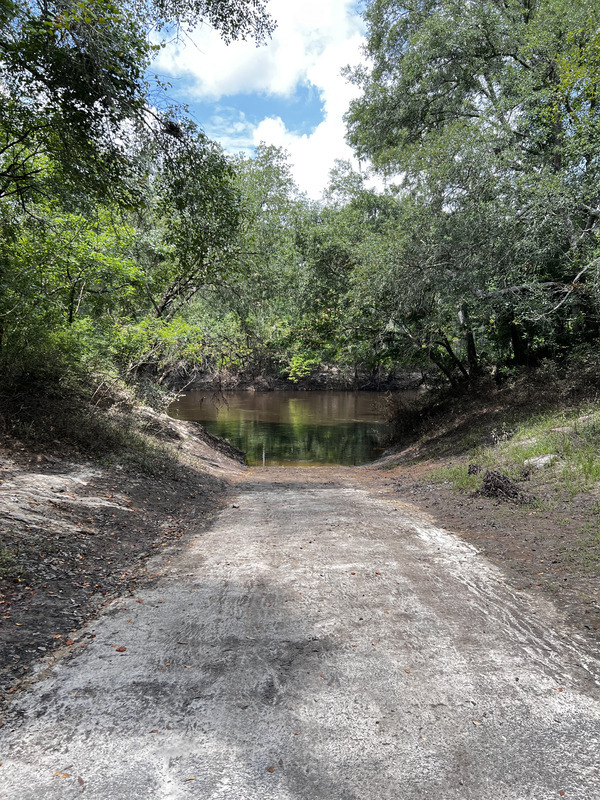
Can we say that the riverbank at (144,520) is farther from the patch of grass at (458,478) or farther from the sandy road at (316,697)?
the sandy road at (316,697)

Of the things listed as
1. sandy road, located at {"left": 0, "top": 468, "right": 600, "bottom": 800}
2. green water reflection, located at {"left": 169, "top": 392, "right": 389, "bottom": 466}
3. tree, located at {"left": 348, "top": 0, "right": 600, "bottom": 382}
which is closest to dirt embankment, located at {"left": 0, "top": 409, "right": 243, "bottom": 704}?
sandy road, located at {"left": 0, "top": 468, "right": 600, "bottom": 800}

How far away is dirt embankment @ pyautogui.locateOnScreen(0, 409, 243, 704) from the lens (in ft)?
11.3

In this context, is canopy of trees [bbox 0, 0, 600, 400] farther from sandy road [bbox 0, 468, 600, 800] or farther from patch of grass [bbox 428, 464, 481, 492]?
sandy road [bbox 0, 468, 600, 800]

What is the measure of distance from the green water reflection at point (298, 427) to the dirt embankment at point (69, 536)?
1204cm

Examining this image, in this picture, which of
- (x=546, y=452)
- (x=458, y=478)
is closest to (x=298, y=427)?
(x=458, y=478)

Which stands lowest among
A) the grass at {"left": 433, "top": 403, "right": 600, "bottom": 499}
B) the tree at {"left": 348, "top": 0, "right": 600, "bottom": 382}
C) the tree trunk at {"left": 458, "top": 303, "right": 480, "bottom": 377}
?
the grass at {"left": 433, "top": 403, "right": 600, "bottom": 499}

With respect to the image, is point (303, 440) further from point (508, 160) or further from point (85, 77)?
point (85, 77)

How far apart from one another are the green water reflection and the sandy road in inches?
609

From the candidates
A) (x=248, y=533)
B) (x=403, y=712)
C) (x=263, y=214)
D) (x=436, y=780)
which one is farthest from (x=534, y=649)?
(x=263, y=214)

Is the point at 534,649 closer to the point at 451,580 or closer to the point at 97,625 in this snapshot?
the point at 451,580

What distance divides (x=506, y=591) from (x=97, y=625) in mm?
3715

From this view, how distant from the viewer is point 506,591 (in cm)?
439

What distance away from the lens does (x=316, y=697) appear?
9.12 feet

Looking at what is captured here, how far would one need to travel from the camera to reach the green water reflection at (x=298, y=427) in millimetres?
21797
